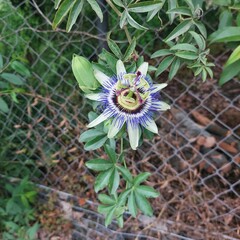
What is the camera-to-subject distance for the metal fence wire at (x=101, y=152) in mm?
1602

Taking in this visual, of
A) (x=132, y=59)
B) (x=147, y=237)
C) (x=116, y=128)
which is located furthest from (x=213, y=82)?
(x=116, y=128)

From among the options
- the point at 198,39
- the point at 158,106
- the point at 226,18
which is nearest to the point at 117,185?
the point at 158,106

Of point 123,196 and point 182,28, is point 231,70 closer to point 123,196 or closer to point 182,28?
point 182,28

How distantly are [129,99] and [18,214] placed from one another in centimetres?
107

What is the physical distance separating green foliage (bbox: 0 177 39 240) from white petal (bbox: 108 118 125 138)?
3.04ft

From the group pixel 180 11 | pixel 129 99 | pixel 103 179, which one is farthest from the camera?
pixel 103 179

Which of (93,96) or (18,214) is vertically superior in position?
(93,96)

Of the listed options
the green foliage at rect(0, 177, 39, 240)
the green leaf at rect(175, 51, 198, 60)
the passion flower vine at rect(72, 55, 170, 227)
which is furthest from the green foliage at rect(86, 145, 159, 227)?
the green foliage at rect(0, 177, 39, 240)

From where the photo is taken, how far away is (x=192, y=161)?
170cm

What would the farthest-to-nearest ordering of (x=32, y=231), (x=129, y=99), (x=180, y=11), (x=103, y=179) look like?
(x=32, y=231), (x=103, y=179), (x=180, y=11), (x=129, y=99)

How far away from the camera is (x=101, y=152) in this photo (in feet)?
5.46

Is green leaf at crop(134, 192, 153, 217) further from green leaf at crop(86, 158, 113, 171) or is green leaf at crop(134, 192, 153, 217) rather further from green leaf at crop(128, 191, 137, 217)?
green leaf at crop(86, 158, 113, 171)

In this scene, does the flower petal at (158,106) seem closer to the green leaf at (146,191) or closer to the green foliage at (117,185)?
the green foliage at (117,185)

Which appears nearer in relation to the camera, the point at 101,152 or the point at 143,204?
the point at 143,204
